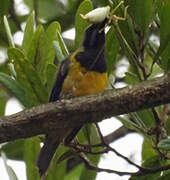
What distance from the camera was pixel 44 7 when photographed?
4137mm

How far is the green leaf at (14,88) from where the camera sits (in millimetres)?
2596

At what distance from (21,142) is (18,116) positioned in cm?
118

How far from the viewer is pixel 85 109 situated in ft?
7.39

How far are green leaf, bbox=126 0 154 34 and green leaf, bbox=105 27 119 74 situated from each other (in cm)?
31

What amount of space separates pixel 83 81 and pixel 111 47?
0.30 meters

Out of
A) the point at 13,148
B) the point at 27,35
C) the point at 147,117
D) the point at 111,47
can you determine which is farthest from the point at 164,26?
the point at 13,148

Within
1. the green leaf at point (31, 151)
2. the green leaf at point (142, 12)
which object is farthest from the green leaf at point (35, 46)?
the green leaf at point (142, 12)

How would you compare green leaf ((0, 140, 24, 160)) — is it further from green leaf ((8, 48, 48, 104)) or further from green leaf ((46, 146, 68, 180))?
green leaf ((8, 48, 48, 104))

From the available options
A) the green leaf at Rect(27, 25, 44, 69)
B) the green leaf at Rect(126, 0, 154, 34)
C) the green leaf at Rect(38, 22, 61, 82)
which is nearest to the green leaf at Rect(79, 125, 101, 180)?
the green leaf at Rect(38, 22, 61, 82)

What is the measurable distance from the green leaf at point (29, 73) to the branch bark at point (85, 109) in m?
0.33

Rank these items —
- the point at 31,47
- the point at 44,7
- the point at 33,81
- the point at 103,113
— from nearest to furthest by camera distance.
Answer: the point at 103,113 → the point at 33,81 → the point at 31,47 → the point at 44,7

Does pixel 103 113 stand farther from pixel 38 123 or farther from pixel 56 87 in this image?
pixel 56 87

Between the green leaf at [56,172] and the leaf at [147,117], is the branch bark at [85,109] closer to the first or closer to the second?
the leaf at [147,117]

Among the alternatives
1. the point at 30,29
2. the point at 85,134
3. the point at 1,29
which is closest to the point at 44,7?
the point at 1,29
